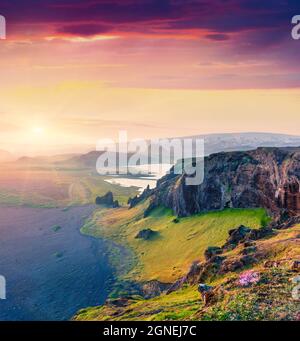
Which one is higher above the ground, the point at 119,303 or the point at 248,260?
the point at 248,260

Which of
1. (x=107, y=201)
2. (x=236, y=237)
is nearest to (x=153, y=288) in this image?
(x=236, y=237)

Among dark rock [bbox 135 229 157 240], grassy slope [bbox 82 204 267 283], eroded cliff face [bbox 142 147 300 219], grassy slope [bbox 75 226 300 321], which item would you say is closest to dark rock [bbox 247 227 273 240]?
grassy slope [bbox 75 226 300 321]

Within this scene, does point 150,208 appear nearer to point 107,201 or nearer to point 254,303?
point 107,201

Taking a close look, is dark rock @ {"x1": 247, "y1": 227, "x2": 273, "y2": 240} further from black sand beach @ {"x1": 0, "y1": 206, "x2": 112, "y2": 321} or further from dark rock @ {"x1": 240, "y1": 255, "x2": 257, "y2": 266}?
black sand beach @ {"x1": 0, "y1": 206, "x2": 112, "y2": 321}

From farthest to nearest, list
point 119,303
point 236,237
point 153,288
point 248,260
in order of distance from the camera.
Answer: point 153,288 → point 236,237 → point 119,303 → point 248,260
